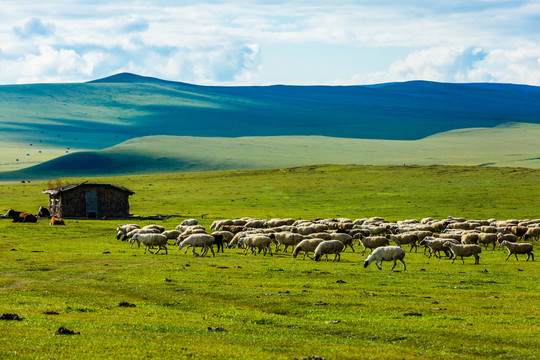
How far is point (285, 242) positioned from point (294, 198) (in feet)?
178

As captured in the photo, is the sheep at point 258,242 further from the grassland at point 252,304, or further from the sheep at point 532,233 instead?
the sheep at point 532,233

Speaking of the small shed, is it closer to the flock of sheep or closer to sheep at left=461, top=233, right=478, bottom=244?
the flock of sheep

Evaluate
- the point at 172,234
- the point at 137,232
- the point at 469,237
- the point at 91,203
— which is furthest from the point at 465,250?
the point at 91,203

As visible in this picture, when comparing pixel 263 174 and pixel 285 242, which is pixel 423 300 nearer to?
pixel 285 242

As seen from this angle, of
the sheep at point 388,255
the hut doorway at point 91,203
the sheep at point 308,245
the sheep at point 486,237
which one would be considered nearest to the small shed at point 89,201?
the hut doorway at point 91,203

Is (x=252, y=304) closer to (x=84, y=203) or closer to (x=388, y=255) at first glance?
(x=388, y=255)

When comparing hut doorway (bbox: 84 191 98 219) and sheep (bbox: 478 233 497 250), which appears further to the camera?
hut doorway (bbox: 84 191 98 219)

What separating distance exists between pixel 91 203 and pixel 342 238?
130 ft

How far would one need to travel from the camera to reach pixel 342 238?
132ft

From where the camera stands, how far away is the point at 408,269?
31188 millimetres

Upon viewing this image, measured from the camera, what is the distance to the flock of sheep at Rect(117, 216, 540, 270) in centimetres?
3488

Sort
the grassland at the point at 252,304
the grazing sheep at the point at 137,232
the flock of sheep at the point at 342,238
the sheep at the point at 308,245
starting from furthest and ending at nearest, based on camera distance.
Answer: the grazing sheep at the point at 137,232, the sheep at the point at 308,245, the flock of sheep at the point at 342,238, the grassland at the point at 252,304

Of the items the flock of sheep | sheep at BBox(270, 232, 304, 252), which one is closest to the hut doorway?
the flock of sheep

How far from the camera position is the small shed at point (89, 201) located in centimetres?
7081
